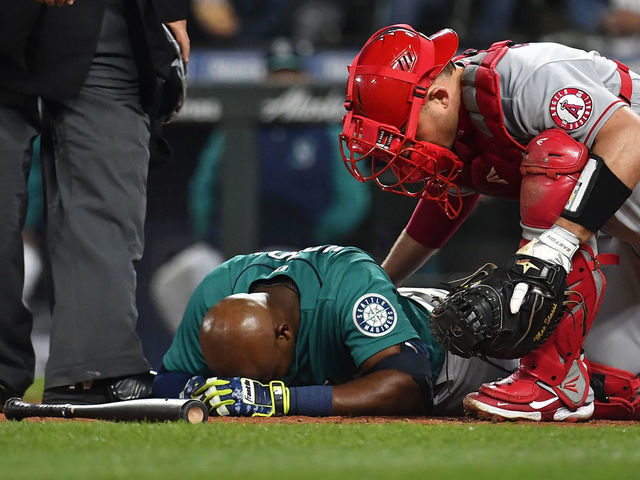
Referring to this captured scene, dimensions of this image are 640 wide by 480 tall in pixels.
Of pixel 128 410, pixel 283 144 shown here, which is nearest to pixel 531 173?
pixel 128 410

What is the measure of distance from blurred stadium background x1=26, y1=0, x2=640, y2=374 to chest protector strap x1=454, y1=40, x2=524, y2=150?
13.7 ft

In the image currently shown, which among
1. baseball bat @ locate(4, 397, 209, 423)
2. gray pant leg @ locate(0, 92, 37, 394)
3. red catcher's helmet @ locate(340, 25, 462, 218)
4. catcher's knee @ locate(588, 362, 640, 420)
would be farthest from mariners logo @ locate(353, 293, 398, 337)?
gray pant leg @ locate(0, 92, 37, 394)

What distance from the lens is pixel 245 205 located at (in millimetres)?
6914

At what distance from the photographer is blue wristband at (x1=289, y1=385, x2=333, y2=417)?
2.42 m

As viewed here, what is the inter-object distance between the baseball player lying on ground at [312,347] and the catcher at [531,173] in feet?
0.58

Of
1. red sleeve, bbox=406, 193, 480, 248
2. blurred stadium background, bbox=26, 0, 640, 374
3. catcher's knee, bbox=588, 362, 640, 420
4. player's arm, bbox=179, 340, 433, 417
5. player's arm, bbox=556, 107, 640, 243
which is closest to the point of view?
player's arm, bbox=556, 107, 640, 243

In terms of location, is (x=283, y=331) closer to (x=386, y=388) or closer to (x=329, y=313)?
(x=329, y=313)

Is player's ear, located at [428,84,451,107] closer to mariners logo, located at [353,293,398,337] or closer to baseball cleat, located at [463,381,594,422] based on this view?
mariners logo, located at [353,293,398,337]

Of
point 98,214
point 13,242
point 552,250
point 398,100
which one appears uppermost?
point 398,100

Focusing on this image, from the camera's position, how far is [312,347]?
261 centimetres

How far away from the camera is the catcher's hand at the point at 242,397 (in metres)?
2.38

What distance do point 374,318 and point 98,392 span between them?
771 millimetres

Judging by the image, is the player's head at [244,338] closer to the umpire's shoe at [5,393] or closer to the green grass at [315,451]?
the green grass at [315,451]

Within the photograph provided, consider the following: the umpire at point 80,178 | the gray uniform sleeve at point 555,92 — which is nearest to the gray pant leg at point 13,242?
the umpire at point 80,178
